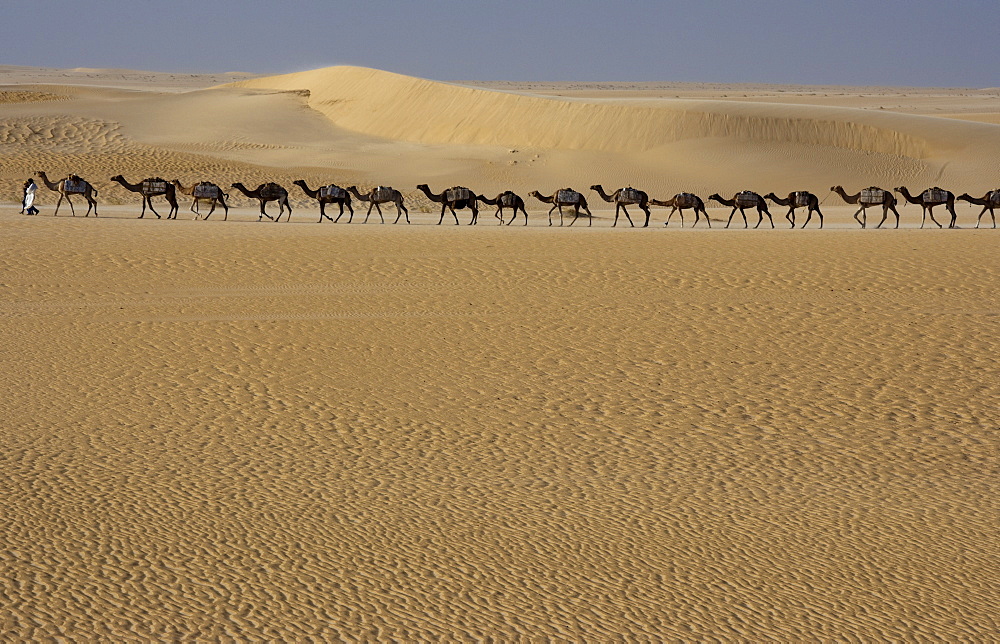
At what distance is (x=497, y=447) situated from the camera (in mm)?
8344

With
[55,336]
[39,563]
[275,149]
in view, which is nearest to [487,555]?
[39,563]

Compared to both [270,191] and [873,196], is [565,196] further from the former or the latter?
[873,196]

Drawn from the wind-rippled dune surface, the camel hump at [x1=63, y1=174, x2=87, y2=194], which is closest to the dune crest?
the camel hump at [x1=63, y1=174, x2=87, y2=194]

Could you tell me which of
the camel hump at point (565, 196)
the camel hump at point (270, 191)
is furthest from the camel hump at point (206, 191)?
the camel hump at point (565, 196)

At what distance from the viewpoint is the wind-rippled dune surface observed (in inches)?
217

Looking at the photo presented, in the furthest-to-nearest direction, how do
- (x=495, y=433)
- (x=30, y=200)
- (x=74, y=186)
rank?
1. (x=30, y=200)
2. (x=74, y=186)
3. (x=495, y=433)

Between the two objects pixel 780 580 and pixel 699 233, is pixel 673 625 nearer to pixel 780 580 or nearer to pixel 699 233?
pixel 780 580

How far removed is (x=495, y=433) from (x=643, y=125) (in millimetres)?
A: 36039

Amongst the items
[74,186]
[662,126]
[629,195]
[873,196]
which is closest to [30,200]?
[74,186]

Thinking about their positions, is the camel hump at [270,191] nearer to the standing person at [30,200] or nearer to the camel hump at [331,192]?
the camel hump at [331,192]

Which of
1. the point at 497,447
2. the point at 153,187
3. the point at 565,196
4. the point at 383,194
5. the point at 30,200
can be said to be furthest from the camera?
the point at 565,196

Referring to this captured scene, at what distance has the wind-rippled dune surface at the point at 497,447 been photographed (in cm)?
550

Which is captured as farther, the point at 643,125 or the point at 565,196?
the point at 643,125

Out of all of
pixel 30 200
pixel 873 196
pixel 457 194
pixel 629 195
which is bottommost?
pixel 30 200
